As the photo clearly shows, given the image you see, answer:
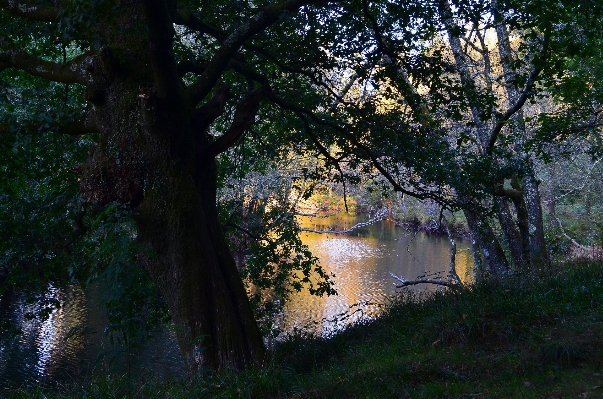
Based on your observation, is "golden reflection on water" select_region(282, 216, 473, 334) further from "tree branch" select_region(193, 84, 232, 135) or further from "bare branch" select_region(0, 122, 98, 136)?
"bare branch" select_region(0, 122, 98, 136)

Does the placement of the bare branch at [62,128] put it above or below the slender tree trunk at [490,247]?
→ above

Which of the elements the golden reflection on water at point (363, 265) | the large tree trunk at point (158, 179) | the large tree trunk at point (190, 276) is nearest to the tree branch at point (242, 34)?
the large tree trunk at point (158, 179)

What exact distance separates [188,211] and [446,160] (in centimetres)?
402

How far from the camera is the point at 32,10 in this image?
6.84m

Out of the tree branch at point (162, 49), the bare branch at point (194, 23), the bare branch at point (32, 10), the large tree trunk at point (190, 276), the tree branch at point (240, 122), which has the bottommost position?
the large tree trunk at point (190, 276)

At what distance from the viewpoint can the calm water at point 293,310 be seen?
42.5ft

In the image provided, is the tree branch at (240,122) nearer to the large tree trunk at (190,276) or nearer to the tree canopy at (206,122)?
the tree canopy at (206,122)

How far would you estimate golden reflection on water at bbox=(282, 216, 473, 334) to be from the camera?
57.4 ft

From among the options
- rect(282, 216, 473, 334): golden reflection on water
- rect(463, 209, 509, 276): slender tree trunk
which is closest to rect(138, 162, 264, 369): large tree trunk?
rect(463, 209, 509, 276): slender tree trunk

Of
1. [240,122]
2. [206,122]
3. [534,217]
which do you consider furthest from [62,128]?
[534,217]

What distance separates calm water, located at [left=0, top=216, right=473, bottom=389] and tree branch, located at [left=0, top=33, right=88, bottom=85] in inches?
140

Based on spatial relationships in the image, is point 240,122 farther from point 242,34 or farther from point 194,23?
point 194,23

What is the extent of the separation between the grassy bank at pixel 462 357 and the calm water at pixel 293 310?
1260 millimetres

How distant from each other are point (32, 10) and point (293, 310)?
13327 millimetres
